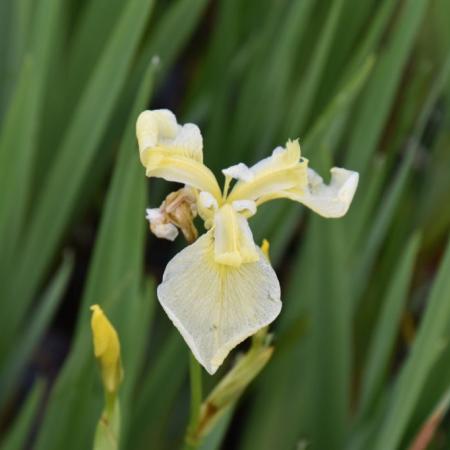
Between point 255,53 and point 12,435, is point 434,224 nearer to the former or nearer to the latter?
point 255,53

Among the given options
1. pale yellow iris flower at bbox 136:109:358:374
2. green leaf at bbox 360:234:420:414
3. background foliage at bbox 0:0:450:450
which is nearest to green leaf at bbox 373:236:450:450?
background foliage at bbox 0:0:450:450

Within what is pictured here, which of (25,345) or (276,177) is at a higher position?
(276,177)

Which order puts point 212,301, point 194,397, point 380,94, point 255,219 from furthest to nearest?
point 380,94, point 255,219, point 194,397, point 212,301

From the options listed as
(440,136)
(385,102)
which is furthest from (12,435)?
(440,136)

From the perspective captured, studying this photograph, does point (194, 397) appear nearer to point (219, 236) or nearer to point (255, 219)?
point (219, 236)

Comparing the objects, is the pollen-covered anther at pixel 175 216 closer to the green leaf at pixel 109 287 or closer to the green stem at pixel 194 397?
the green stem at pixel 194 397

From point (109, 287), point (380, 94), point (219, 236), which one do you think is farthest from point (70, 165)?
point (219, 236)
